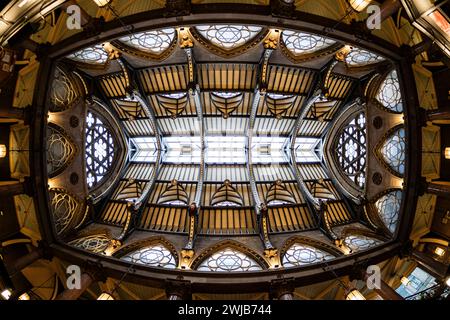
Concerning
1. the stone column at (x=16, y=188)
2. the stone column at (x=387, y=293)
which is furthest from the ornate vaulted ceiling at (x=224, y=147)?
the stone column at (x=387, y=293)

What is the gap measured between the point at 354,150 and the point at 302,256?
7963 mm

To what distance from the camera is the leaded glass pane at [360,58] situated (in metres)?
15.8

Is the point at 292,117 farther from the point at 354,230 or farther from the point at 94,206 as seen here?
the point at 94,206

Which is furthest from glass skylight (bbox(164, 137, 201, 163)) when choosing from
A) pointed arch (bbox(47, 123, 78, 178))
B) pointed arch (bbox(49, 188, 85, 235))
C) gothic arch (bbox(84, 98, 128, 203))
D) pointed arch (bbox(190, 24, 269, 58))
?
pointed arch (bbox(190, 24, 269, 58))

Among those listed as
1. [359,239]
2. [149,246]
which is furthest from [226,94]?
[359,239]

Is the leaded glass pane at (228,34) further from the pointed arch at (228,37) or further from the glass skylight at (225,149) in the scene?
the glass skylight at (225,149)

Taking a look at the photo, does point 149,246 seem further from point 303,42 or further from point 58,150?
point 303,42

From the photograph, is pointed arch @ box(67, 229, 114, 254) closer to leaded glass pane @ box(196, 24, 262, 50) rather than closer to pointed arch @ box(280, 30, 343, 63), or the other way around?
leaded glass pane @ box(196, 24, 262, 50)

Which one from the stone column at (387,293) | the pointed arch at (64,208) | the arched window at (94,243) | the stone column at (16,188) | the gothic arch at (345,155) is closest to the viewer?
the stone column at (16,188)

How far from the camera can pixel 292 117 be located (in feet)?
66.9

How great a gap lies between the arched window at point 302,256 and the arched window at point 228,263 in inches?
66.5

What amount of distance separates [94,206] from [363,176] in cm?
1697

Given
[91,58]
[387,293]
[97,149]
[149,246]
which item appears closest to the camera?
[387,293]

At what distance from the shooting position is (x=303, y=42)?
16.1m
